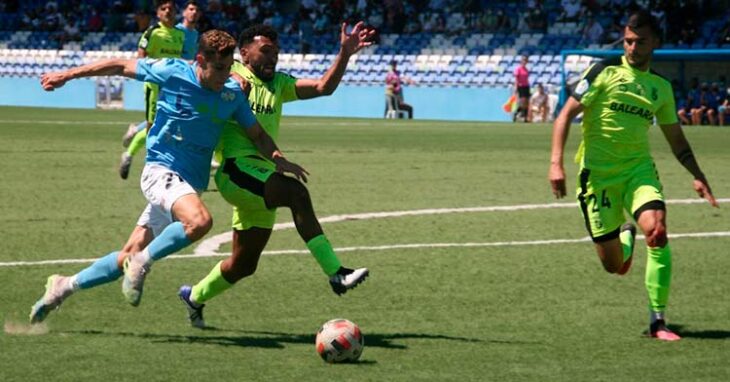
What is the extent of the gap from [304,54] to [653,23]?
4430 centimetres

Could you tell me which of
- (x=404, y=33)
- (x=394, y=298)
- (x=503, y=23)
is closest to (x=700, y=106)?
(x=503, y=23)

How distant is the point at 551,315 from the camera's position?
9.45 meters

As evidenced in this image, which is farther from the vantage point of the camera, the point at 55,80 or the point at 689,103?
the point at 689,103

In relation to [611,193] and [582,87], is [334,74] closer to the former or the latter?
[582,87]

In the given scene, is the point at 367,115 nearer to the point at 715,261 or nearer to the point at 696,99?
the point at 696,99

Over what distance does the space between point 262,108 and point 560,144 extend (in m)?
1.98

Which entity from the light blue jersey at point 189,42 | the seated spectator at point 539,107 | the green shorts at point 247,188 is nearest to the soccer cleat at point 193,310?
the green shorts at point 247,188

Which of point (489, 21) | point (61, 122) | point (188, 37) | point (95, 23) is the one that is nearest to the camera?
point (188, 37)

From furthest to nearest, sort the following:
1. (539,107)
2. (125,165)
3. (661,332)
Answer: (539,107) < (125,165) < (661,332)

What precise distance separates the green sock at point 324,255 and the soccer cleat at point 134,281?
101 cm

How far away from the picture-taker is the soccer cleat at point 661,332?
28.2ft

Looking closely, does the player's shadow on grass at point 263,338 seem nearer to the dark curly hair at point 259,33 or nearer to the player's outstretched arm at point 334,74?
the player's outstretched arm at point 334,74

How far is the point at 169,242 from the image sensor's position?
8.45 meters

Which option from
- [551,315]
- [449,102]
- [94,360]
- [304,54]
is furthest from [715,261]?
[304,54]
